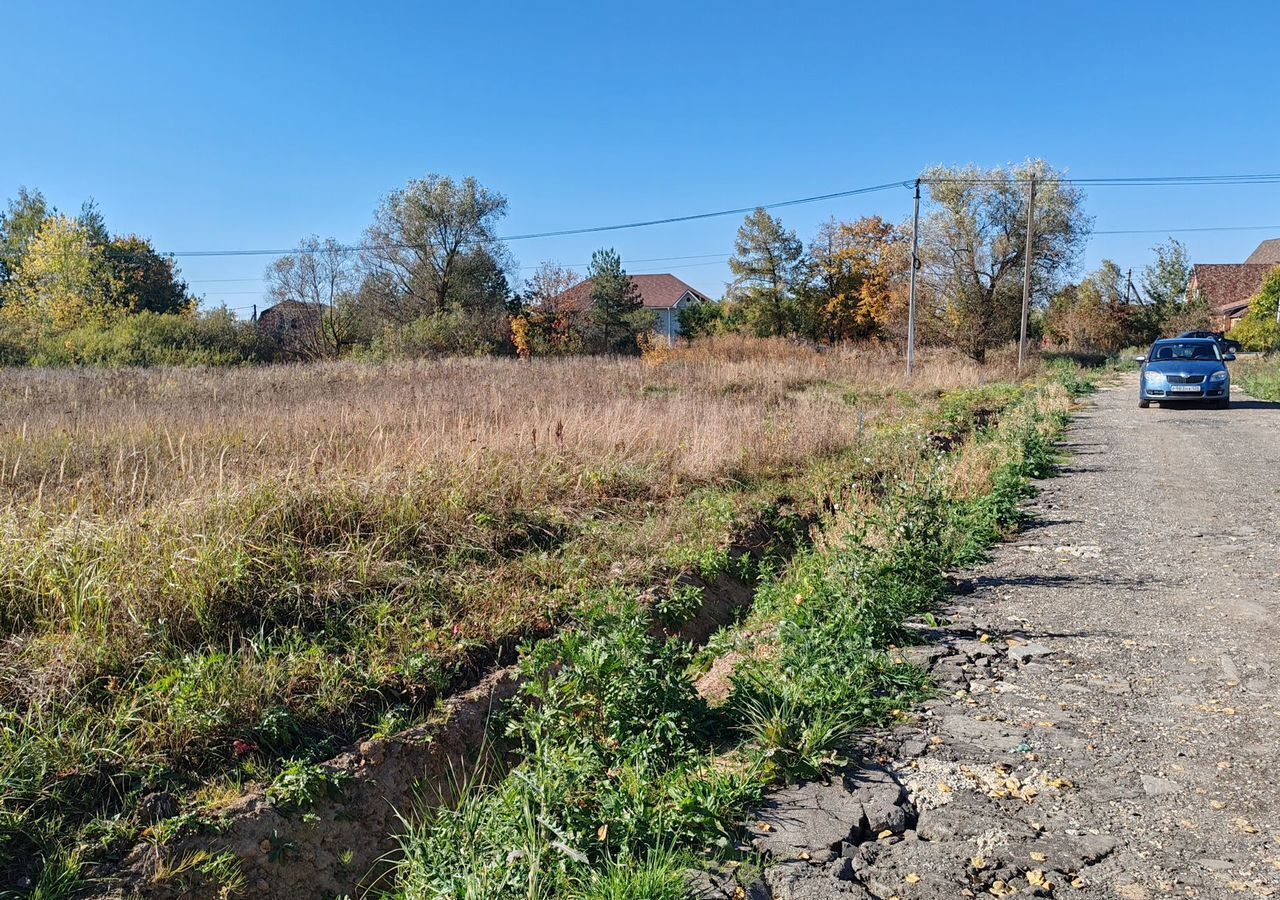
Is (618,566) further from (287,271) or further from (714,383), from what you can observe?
(287,271)

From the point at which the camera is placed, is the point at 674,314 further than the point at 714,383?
Yes

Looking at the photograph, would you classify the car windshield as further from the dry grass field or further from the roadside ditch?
the roadside ditch

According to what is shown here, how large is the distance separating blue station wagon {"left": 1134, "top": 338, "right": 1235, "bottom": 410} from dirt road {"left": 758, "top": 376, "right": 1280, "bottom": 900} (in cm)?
1337

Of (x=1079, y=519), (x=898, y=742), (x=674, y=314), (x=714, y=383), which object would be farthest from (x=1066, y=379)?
(x=674, y=314)

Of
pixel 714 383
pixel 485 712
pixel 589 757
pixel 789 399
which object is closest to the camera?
pixel 589 757

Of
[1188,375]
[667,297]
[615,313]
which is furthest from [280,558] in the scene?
[667,297]

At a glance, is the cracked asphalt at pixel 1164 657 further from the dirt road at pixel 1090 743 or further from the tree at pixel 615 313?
the tree at pixel 615 313

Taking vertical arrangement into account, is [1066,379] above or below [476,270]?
below

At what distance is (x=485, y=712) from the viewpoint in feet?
17.2

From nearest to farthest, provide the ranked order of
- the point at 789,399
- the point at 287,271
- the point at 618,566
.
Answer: the point at 618,566 → the point at 789,399 → the point at 287,271

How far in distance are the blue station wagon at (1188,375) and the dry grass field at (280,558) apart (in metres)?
11.3

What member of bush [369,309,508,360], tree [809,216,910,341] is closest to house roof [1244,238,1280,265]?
tree [809,216,910,341]

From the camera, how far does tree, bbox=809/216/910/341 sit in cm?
4593

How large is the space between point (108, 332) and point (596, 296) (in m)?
24.9
